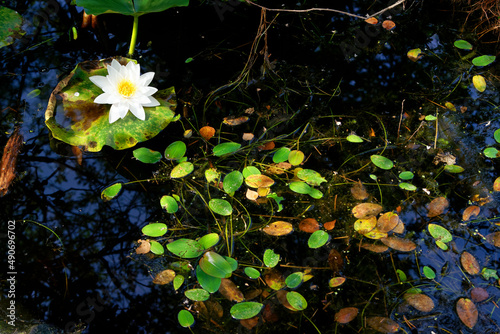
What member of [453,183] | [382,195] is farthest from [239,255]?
[453,183]

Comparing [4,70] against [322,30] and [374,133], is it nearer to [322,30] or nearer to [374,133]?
[322,30]

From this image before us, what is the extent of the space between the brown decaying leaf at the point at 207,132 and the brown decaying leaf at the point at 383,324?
1.49m

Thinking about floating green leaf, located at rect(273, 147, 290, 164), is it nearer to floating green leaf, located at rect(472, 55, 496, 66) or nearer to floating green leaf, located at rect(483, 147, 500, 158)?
floating green leaf, located at rect(483, 147, 500, 158)

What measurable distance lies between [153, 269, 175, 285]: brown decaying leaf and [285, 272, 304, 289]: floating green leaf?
66 cm

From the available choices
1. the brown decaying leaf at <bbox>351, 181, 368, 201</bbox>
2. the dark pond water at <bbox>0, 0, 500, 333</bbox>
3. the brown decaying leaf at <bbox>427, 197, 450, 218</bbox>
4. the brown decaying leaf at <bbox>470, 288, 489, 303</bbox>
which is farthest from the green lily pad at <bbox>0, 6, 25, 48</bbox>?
the brown decaying leaf at <bbox>470, 288, 489, 303</bbox>

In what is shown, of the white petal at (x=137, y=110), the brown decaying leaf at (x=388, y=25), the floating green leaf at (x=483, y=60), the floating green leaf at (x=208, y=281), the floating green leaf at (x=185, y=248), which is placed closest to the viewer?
the floating green leaf at (x=208, y=281)

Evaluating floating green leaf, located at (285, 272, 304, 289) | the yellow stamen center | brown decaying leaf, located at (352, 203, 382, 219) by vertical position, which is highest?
the yellow stamen center

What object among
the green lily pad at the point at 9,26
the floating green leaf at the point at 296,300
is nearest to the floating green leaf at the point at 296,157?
the floating green leaf at the point at 296,300

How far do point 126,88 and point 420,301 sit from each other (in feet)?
7.00

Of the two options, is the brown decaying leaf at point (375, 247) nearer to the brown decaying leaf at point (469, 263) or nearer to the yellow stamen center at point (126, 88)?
the brown decaying leaf at point (469, 263)

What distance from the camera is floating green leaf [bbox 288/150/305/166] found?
2.13 meters

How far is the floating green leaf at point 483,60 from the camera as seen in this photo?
253 centimetres

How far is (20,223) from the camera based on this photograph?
190 centimetres

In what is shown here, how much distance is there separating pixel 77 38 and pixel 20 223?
1467mm
